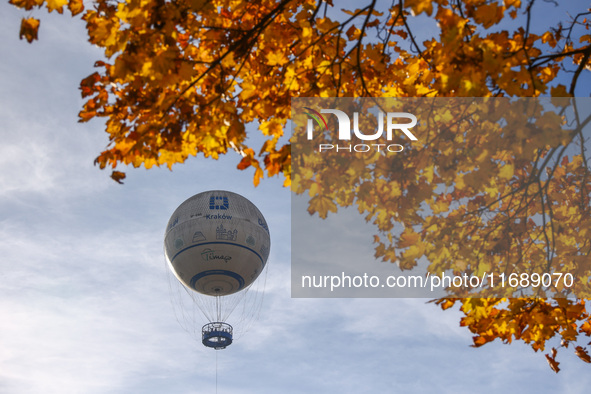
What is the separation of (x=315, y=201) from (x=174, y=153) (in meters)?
1.61

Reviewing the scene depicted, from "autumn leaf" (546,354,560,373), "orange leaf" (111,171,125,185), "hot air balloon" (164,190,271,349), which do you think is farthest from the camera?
"hot air balloon" (164,190,271,349)

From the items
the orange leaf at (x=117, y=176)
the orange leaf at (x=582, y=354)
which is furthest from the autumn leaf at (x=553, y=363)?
the orange leaf at (x=117, y=176)

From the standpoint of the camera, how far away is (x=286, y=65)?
7.32m

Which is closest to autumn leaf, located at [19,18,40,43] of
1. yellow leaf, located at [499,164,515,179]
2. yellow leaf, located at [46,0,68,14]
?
yellow leaf, located at [46,0,68,14]

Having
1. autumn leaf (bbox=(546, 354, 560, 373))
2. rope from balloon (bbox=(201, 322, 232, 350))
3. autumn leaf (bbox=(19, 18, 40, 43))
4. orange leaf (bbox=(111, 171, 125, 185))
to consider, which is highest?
rope from balloon (bbox=(201, 322, 232, 350))

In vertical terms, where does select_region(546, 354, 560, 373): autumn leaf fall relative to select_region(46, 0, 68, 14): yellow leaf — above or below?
below

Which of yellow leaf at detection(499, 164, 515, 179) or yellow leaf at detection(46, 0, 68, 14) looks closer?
yellow leaf at detection(46, 0, 68, 14)

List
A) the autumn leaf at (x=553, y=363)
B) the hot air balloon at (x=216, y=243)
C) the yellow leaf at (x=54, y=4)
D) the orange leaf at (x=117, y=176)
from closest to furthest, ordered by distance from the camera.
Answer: the yellow leaf at (x=54, y=4) < the orange leaf at (x=117, y=176) < the autumn leaf at (x=553, y=363) < the hot air balloon at (x=216, y=243)

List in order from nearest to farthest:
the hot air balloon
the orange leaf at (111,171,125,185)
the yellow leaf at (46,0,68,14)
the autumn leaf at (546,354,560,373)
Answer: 1. the yellow leaf at (46,0,68,14)
2. the orange leaf at (111,171,125,185)
3. the autumn leaf at (546,354,560,373)
4. the hot air balloon

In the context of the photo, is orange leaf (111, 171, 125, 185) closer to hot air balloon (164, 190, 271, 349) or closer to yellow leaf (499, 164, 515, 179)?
yellow leaf (499, 164, 515, 179)

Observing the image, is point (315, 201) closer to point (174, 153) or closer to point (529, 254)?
point (174, 153)

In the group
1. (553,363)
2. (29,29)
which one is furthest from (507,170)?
(29,29)

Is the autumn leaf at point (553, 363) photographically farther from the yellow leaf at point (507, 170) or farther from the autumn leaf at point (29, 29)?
the autumn leaf at point (29, 29)

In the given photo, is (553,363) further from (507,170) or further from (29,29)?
(29,29)
